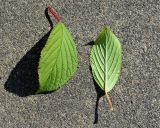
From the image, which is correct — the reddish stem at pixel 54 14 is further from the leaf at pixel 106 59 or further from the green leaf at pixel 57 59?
the leaf at pixel 106 59

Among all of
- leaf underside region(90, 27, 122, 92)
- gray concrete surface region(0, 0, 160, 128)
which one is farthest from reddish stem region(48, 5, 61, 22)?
leaf underside region(90, 27, 122, 92)

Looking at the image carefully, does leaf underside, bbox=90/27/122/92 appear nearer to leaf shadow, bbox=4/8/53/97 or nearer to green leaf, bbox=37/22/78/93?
green leaf, bbox=37/22/78/93

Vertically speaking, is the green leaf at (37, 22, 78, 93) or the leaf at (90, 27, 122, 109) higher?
the green leaf at (37, 22, 78, 93)

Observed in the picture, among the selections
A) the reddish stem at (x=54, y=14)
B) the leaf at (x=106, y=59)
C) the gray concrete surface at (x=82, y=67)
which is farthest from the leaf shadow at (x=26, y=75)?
the leaf at (x=106, y=59)

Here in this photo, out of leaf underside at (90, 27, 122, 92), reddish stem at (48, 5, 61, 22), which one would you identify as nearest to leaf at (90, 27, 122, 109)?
leaf underside at (90, 27, 122, 92)

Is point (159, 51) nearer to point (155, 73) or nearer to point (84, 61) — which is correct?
point (155, 73)

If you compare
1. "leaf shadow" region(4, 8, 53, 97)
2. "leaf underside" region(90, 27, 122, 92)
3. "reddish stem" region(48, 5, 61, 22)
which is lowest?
"leaf underside" region(90, 27, 122, 92)

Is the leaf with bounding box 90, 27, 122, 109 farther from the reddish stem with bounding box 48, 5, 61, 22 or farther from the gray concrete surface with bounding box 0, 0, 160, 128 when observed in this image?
the reddish stem with bounding box 48, 5, 61, 22
